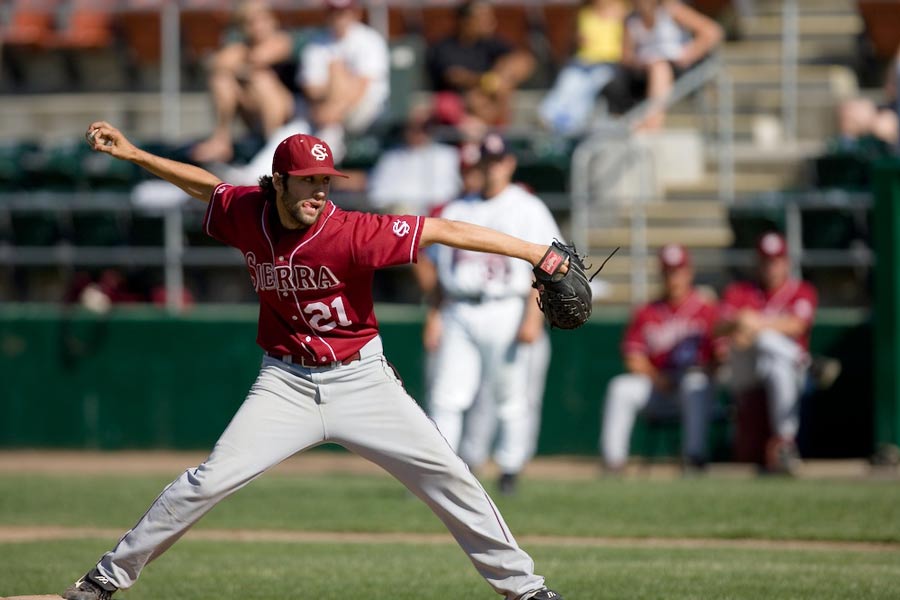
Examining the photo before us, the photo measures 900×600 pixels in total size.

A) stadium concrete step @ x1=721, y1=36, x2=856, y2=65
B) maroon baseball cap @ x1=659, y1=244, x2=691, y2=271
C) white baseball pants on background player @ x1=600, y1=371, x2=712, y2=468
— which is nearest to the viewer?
white baseball pants on background player @ x1=600, y1=371, x2=712, y2=468

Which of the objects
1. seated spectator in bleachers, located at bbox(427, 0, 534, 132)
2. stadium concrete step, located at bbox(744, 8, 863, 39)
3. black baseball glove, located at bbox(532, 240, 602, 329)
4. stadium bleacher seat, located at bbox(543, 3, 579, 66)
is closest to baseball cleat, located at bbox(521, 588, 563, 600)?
black baseball glove, located at bbox(532, 240, 602, 329)

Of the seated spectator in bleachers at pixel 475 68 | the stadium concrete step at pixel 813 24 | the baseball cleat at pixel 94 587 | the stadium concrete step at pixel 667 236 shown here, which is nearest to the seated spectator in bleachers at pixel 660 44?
the stadium concrete step at pixel 667 236

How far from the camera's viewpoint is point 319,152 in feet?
18.7

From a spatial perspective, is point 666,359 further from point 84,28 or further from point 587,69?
point 84,28

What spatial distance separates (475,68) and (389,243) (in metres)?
8.81

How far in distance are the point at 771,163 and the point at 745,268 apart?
1.50 metres

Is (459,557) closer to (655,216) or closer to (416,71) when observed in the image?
(655,216)

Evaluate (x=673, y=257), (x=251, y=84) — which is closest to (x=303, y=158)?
(x=673, y=257)

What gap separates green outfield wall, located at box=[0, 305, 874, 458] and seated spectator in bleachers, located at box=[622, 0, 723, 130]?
2479 mm

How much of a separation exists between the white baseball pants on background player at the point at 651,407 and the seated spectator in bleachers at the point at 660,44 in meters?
3.24

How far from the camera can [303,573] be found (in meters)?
7.18

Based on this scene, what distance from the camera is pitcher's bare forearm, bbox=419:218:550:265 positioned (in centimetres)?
553

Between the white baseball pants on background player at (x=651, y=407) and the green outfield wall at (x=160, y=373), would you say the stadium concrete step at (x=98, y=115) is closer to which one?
the green outfield wall at (x=160, y=373)

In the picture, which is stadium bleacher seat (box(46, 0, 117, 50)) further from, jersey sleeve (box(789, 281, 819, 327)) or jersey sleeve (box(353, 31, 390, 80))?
jersey sleeve (box(789, 281, 819, 327))
